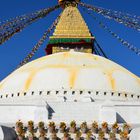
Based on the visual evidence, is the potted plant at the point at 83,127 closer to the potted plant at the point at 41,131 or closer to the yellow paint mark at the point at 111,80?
the potted plant at the point at 41,131

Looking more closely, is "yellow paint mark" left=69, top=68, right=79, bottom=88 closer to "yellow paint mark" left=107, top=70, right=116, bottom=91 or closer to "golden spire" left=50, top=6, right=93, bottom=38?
"yellow paint mark" left=107, top=70, right=116, bottom=91

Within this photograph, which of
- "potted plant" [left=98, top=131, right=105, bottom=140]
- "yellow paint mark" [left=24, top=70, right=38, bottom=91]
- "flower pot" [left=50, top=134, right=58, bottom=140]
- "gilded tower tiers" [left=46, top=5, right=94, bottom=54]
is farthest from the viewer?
"gilded tower tiers" [left=46, top=5, right=94, bottom=54]

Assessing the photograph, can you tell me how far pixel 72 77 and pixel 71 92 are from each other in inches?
44.2

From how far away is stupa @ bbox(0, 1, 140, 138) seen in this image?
60.2ft

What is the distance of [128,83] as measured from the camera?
2164cm

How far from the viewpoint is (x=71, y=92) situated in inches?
808

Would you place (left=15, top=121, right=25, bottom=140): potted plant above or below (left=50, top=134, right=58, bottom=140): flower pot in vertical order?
above

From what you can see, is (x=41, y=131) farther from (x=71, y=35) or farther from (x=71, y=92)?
(x=71, y=35)

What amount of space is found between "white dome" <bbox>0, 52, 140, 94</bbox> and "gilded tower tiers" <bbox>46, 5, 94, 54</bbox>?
656 centimetres

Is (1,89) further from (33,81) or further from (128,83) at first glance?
(128,83)

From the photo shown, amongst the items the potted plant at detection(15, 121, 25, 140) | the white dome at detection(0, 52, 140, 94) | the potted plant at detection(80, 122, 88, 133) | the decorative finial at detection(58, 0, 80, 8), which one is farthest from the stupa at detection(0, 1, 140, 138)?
the decorative finial at detection(58, 0, 80, 8)

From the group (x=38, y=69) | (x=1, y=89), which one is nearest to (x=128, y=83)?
(x=38, y=69)

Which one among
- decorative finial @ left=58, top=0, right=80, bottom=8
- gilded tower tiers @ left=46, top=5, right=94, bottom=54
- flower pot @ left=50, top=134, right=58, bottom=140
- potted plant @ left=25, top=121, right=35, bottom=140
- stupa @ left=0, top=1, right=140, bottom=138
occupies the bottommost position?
flower pot @ left=50, top=134, right=58, bottom=140

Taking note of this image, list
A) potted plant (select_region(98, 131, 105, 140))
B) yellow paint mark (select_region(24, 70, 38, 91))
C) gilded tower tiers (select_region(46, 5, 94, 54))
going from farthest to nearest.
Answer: gilded tower tiers (select_region(46, 5, 94, 54)) → yellow paint mark (select_region(24, 70, 38, 91)) → potted plant (select_region(98, 131, 105, 140))
